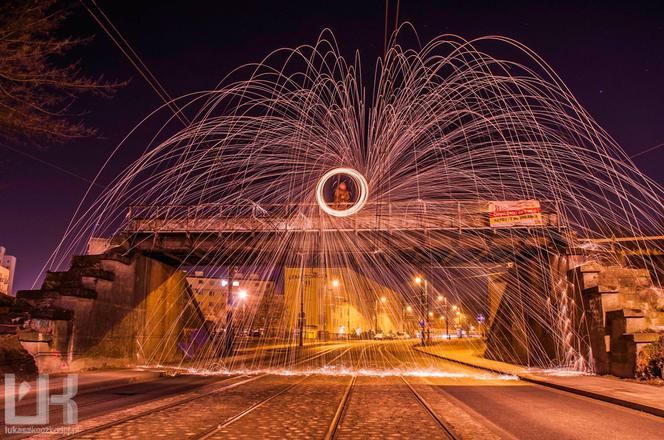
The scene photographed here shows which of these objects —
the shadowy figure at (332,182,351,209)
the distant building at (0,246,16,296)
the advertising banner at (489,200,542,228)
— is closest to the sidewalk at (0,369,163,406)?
the shadowy figure at (332,182,351,209)

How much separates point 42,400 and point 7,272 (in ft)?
174

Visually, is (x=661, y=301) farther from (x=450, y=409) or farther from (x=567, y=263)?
(x=450, y=409)

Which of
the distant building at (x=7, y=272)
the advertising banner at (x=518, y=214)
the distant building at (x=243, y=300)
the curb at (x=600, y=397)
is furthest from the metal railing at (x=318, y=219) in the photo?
the distant building at (x=243, y=300)

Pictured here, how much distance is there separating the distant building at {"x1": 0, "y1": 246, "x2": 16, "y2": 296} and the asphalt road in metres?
48.5

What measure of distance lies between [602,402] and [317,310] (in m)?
82.2

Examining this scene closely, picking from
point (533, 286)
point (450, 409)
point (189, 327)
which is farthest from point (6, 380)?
point (533, 286)

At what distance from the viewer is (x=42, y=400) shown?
12.7m

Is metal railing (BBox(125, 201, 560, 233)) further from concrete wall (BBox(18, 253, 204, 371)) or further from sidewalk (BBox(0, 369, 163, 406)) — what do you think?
sidewalk (BBox(0, 369, 163, 406))

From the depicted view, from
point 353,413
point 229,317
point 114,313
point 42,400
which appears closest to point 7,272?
point 229,317

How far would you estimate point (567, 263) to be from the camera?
23.0 meters

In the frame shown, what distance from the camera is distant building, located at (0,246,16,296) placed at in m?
55.2

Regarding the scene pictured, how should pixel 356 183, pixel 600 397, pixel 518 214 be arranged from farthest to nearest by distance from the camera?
1. pixel 518 214
2. pixel 356 183
3. pixel 600 397

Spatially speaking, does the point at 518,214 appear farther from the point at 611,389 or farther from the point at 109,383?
the point at 109,383

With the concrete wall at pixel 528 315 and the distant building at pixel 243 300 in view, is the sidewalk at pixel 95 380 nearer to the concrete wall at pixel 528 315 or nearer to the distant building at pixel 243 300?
the concrete wall at pixel 528 315
